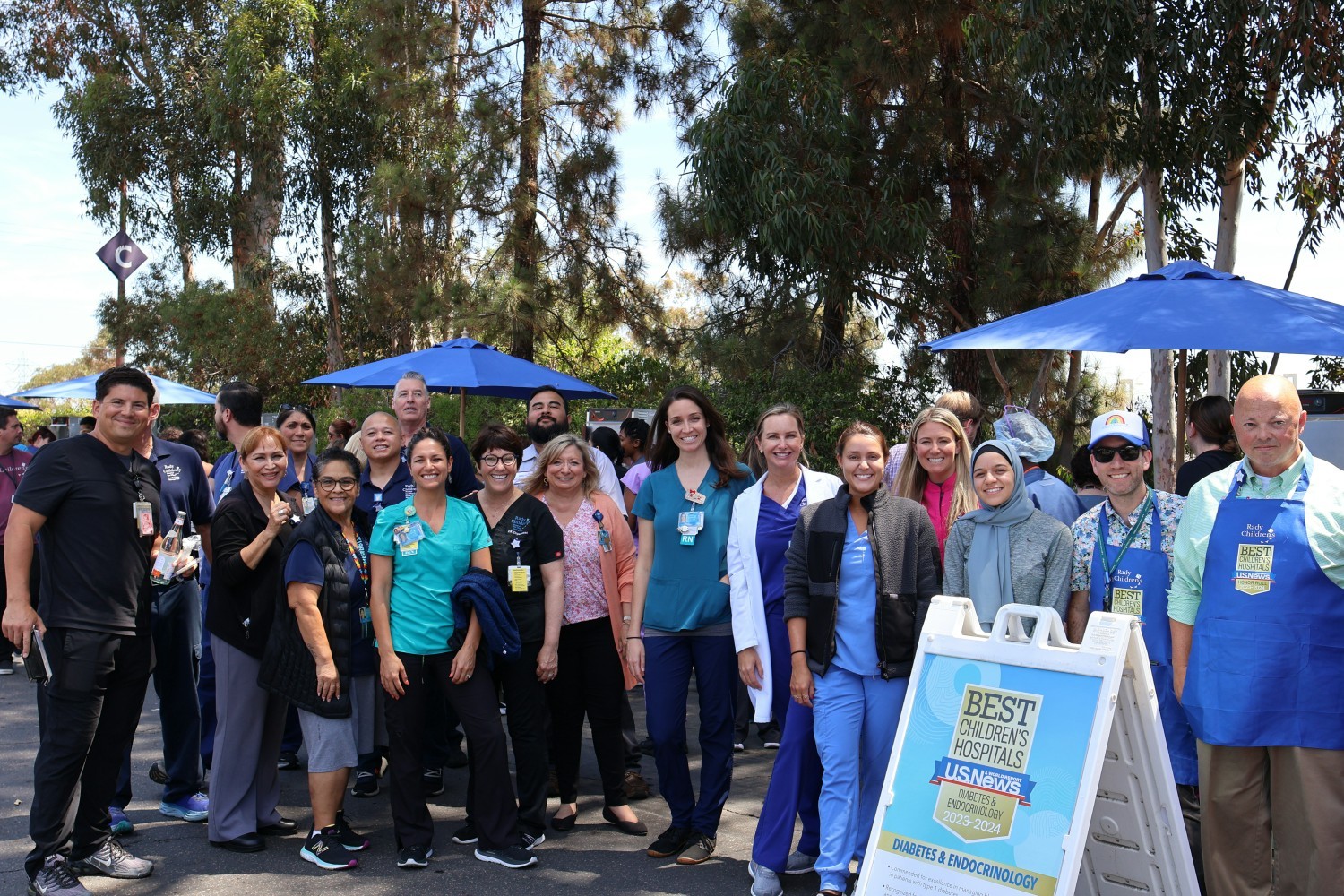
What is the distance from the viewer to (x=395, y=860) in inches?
197

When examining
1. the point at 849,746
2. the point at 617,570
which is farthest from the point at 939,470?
the point at 617,570

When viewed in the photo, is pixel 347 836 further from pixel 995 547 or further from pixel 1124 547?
pixel 1124 547

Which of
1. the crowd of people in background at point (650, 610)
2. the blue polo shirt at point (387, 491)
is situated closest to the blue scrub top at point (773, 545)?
the crowd of people in background at point (650, 610)

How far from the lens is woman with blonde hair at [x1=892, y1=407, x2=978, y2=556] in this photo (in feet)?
16.0

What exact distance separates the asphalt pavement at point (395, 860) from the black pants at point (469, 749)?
0.55ft

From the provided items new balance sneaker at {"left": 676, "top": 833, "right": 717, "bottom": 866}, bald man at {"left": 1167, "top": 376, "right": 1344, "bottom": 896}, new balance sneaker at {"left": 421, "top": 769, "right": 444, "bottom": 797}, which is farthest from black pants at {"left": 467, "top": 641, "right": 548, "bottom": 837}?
bald man at {"left": 1167, "top": 376, "right": 1344, "bottom": 896}

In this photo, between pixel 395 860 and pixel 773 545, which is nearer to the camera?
pixel 773 545

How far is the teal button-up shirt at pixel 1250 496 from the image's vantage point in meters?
3.63

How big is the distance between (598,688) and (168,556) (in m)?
2.06

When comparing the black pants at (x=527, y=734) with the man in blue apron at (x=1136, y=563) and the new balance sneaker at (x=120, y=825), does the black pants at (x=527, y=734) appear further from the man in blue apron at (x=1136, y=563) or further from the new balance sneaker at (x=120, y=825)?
the man in blue apron at (x=1136, y=563)

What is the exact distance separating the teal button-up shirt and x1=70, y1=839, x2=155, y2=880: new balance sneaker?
14.0 feet

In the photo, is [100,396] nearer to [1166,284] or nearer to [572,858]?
[572,858]

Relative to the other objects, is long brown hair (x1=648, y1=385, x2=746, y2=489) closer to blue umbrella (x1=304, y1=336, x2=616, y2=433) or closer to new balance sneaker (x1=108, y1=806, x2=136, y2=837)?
new balance sneaker (x1=108, y1=806, x2=136, y2=837)

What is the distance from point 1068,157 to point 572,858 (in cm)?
965
